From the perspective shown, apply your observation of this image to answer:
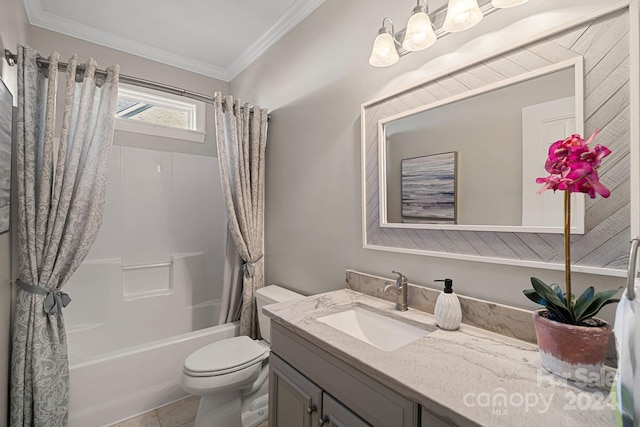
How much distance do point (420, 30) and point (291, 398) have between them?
1548 mm

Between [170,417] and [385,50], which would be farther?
[170,417]

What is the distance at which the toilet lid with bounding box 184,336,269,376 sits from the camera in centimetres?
151

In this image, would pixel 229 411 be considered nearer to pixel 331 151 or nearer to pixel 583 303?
pixel 331 151

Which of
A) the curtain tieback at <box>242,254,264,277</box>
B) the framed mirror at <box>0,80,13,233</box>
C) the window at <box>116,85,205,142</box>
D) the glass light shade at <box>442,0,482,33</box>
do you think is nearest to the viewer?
the glass light shade at <box>442,0,482,33</box>

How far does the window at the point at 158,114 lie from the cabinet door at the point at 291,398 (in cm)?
230

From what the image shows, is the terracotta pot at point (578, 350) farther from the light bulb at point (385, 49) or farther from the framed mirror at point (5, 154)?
the framed mirror at point (5, 154)

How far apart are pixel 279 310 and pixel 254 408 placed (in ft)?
3.06

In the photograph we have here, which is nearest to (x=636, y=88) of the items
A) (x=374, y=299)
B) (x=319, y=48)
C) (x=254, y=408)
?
(x=374, y=299)

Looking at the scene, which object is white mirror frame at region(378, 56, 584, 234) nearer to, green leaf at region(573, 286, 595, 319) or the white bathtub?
green leaf at region(573, 286, 595, 319)

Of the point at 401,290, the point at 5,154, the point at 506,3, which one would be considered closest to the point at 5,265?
the point at 5,154

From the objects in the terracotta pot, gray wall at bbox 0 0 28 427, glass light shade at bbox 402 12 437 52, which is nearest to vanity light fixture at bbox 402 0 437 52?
glass light shade at bbox 402 12 437 52

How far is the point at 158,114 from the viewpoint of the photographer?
2.74m

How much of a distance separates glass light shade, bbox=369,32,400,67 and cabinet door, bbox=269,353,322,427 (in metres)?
1.38

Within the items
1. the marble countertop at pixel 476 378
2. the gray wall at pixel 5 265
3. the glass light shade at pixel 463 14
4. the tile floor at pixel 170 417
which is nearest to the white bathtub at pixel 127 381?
the tile floor at pixel 170 417
